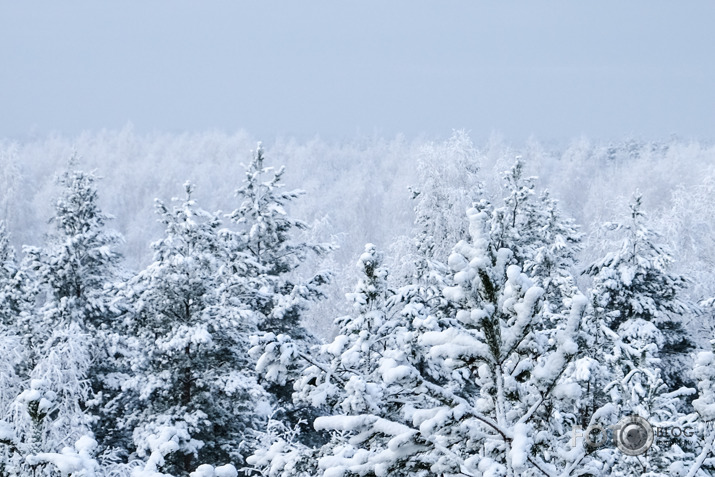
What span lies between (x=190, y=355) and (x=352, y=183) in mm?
78953

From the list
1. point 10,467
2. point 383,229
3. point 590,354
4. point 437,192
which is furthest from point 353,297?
point 383,229

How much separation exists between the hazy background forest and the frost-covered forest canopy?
1.39 ft

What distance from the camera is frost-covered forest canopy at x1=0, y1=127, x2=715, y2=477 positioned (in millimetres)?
3947

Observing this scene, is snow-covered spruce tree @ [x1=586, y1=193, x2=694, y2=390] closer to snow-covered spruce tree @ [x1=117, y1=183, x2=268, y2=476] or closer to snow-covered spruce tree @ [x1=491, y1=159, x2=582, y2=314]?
snow-covered spruce tree @ [x1=491, y1=159, x2=582, y2=314]

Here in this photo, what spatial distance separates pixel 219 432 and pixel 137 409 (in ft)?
6.74

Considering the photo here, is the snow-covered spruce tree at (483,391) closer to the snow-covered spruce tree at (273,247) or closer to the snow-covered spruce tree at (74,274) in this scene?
the snow-covered spruce tree at (273,247)

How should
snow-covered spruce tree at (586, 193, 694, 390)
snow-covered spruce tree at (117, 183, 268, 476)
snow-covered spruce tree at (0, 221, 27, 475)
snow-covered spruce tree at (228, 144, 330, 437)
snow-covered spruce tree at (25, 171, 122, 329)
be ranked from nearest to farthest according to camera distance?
snow-covered spruce tree at (0, 221, 27, 475), snow-covered spruce tree at (117, 183, 268, 476), snow-covered spruce tree at (228, 144, 330, 437), snow-covered spruce tree at (586, 193, 694, 390), snow-covered spruce tree at (25, 171, 122, 329)

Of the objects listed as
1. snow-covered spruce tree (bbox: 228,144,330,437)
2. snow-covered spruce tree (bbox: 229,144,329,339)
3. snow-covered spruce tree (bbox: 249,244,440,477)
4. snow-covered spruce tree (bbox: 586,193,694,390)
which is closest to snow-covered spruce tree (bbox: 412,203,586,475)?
snow-covered spruce tree (bbox: 249,244,440,477)

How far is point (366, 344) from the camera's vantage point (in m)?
7.91

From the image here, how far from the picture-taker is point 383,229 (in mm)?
74125

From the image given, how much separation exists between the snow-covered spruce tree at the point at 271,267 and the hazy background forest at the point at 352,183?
8.93 metres

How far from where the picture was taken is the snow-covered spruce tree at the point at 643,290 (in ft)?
58.4

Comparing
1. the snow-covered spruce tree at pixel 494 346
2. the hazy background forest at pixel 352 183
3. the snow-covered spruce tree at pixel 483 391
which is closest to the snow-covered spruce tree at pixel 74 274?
the hazy background forest at pixel 352 183

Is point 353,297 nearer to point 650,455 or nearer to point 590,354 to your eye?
point 650,455
